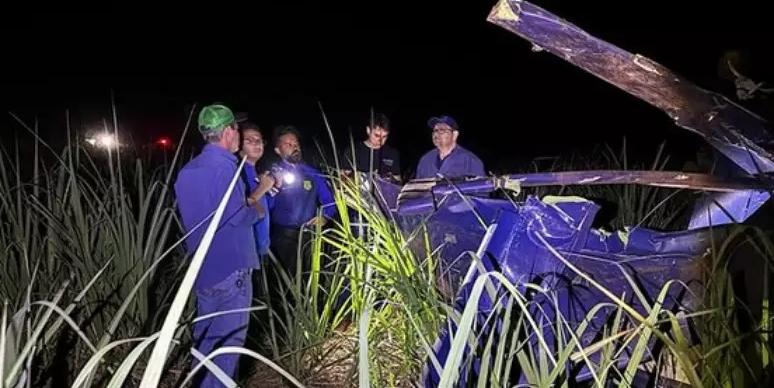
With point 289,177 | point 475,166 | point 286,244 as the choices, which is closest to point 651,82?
point 475,166

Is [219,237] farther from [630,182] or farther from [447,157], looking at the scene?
[447,157]

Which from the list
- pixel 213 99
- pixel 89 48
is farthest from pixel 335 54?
pixel 89 48

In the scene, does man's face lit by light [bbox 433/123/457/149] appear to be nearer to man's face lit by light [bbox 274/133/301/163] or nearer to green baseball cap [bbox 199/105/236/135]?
man's face lit by light [bbox 274/133/301/163]

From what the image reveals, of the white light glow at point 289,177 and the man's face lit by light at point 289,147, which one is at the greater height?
the man's face lit by light at point 289,147

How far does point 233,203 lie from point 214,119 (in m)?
0.41

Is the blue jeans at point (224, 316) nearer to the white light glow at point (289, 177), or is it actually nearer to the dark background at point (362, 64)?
the white light glow at point (289, 177)

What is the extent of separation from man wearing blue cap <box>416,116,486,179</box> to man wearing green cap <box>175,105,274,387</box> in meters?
1.63

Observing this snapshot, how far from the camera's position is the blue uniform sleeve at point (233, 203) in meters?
3.15

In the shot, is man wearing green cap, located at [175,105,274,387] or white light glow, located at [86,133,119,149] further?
white light glow, located at [86,133,119,149]

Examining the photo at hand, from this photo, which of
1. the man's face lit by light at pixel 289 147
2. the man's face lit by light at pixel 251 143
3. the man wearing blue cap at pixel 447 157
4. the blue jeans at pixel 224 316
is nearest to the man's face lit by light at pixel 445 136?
the man wearing blue cap at pixel 447 157

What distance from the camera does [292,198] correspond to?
4809mm

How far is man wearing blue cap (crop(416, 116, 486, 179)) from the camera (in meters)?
4.68

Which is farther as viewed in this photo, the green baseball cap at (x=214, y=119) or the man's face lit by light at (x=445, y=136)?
the man's face lit by light at (x=445, y=136)

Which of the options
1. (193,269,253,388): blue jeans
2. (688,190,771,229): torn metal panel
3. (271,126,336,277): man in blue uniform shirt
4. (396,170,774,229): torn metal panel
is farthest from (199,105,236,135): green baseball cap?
(688,190,771,229): torn metal panel
